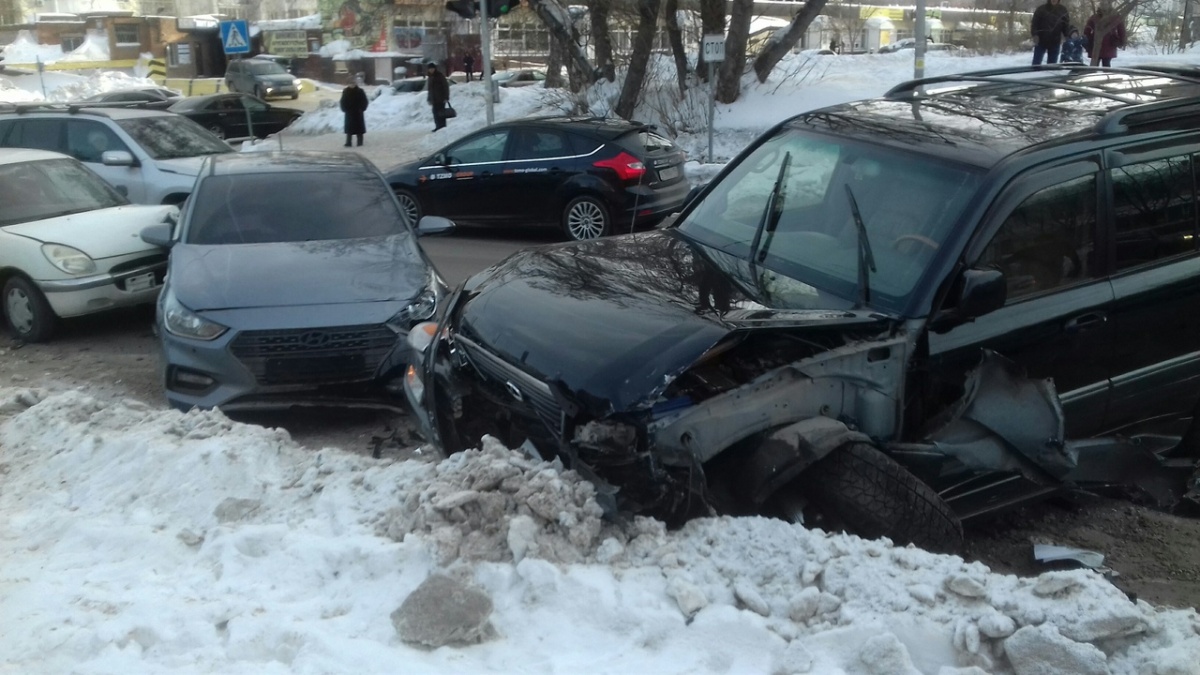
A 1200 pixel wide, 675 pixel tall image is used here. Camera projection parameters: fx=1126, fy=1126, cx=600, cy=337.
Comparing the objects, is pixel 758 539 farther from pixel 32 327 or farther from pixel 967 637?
pixel 32 327

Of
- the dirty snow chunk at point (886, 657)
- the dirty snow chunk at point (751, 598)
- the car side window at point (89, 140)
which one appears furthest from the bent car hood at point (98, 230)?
the dirty snow chunk at point (886, 657)

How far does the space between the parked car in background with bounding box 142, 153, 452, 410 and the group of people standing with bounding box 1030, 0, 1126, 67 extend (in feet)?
63.1

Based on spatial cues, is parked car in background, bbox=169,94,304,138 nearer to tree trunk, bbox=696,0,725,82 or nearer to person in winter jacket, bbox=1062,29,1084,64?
tree trunk, bbox=696,0,725,82

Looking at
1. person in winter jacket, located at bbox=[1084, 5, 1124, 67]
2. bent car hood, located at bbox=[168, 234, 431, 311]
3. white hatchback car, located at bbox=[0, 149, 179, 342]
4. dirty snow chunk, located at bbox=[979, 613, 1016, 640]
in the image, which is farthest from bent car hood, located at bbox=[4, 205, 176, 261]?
person in winter jacket, located at bbox=[1084, 5, 1124, 67]

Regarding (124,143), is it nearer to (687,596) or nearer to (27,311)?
(27,311)

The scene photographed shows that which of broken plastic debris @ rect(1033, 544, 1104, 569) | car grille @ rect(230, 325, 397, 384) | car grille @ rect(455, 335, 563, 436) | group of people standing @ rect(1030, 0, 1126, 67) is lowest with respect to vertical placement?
broken plastic debris @ rect(1033, 544, 1104, 569)

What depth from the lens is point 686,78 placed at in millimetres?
23688

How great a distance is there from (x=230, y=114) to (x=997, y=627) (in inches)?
1074

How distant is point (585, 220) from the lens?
13680 millimetres

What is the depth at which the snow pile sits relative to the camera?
3.40 meters

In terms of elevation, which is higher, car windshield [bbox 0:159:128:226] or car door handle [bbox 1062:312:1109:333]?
car windshield [bbox 0:159:128:226]

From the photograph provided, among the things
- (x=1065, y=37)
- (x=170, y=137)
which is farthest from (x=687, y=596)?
(x=1065, y=37)

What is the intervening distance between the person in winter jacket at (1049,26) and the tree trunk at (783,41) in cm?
456

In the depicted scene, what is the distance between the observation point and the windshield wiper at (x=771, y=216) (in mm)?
5059
